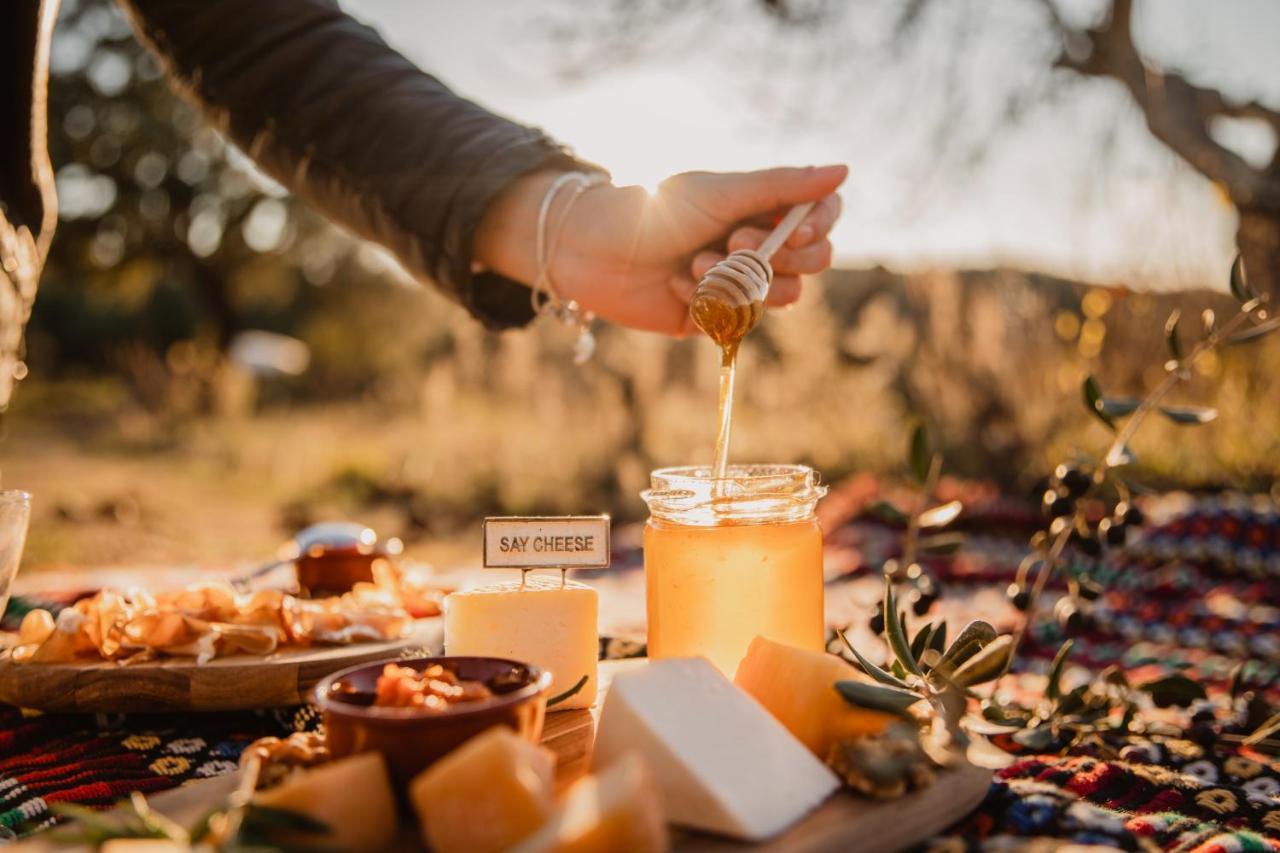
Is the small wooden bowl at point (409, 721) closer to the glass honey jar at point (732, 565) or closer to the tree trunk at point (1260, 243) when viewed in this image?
the glass honey jar at point (732, 565)

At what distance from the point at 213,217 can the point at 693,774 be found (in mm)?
18529

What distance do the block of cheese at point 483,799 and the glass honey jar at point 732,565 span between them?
18.8 inches

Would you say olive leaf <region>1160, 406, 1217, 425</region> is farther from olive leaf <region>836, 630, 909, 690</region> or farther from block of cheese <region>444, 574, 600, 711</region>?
block of cheese <region>444, 574, 600, 711</region>

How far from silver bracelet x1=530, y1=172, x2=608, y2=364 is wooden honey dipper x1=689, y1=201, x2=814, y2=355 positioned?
523 millimetres

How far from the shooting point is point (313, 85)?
1810mm

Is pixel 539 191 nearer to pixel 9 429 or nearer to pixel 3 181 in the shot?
pixel 3 181

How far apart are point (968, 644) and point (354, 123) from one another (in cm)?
136

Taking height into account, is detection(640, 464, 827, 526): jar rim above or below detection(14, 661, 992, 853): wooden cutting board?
above

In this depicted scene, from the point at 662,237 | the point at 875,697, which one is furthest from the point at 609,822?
the point at 662,237

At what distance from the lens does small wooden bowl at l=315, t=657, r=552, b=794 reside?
32.1 inches

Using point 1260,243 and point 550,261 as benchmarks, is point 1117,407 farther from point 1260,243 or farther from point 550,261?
Answer: point 1260,243

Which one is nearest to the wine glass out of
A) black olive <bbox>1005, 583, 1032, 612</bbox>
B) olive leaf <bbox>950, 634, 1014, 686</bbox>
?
olive leaf <bbox>950, 634, 1014, 686</bbox>

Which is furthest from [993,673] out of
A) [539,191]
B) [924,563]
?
[924,563]

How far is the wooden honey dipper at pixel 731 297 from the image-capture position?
1.24 metres
